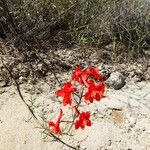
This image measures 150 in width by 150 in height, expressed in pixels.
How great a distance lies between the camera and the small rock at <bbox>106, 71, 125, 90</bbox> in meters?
4.01

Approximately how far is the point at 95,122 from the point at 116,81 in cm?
57

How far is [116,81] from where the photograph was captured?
158 inches

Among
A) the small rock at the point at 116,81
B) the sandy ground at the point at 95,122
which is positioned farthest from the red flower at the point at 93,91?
the small rock at the point at 116,81

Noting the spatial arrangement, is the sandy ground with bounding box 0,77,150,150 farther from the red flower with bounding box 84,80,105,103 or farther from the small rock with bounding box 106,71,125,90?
the red flower with bounding box 84,80,105,103

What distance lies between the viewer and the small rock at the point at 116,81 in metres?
4.01

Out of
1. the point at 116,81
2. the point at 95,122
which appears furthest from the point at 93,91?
the point at 116,81

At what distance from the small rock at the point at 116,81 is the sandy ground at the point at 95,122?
1.8 inches

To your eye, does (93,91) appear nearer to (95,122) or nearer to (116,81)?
(95,122)

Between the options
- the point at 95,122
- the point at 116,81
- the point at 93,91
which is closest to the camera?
the point at 93,91

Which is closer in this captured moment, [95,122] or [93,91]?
[93,91]

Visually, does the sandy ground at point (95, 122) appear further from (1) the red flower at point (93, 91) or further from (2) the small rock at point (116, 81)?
(1) the red flower at point (93, 91)

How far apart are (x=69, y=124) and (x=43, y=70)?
2.60 ft

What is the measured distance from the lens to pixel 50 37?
4.58m

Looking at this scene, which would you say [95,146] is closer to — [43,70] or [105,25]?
[43,70]
